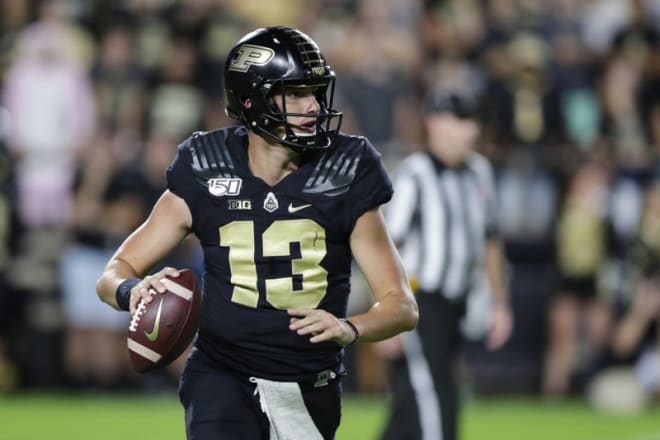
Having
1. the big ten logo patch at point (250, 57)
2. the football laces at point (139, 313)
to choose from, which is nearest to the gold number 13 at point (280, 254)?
the football laces at point (139, 313)

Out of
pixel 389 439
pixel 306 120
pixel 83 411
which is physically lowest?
pixel 83 411

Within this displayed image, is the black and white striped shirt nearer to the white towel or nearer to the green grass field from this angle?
the white towel

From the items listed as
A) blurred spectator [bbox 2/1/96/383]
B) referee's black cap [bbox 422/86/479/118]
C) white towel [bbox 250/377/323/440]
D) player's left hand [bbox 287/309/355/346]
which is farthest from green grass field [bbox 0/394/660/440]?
player's left hand [bbox 287/309/355/346]

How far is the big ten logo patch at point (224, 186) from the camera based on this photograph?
13.3ft

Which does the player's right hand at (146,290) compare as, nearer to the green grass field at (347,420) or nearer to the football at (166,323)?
the football at (166,323)

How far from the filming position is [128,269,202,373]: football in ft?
12.6

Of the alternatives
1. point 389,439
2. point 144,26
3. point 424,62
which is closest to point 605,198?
point 424,62

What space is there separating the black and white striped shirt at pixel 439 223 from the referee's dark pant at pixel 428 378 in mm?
111

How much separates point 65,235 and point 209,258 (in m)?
6.26

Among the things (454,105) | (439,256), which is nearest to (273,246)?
(439,256)

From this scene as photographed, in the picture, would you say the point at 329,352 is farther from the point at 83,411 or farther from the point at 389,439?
the point at 83,411

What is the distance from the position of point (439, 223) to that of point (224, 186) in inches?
90.6

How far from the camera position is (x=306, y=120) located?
160 inches

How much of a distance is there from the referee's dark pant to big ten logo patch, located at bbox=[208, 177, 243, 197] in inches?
80.7
